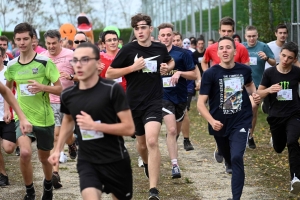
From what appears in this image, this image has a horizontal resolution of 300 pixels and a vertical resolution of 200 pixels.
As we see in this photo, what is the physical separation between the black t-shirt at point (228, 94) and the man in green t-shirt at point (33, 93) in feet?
5.83

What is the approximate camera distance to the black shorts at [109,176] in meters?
6.46

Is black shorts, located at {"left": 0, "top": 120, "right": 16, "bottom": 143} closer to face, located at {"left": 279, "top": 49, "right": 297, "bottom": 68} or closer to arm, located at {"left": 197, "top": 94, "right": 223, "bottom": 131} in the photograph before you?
arm, located at {"left": 197, "top": 94, "right": 223, "bottom": 131}

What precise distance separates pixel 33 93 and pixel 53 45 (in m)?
2.60

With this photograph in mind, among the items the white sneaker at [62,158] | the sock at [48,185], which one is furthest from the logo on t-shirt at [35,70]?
the white sneaker at [62,158]

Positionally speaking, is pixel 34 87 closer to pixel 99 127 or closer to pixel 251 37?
pixel 99 127

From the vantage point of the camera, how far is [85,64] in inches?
249

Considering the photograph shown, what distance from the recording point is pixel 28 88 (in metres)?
8.94

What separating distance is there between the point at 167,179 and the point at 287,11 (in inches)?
370

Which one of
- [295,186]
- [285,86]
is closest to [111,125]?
[295,186]

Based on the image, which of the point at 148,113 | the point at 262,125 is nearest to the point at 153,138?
the point at 148,113

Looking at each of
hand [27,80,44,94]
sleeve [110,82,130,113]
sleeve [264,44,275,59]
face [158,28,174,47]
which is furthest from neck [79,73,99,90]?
sleeve [264,44,275,59]

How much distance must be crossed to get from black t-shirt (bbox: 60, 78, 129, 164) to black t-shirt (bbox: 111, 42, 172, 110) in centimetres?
294

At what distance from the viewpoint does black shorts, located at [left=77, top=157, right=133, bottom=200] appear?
6461mm

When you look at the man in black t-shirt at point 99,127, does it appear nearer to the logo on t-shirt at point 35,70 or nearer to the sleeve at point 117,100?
the sleeve at point 117,100
